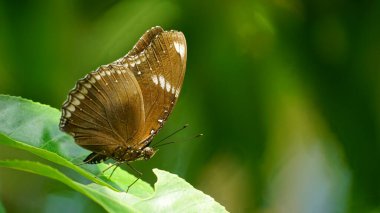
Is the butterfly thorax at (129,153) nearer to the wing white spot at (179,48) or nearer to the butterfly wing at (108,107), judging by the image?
the butterfly wing at (108,107)

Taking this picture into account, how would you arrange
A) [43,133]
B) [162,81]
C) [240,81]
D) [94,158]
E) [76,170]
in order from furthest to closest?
[240,81] < [162,81] < [94,158] < [43,133] < [76,170]

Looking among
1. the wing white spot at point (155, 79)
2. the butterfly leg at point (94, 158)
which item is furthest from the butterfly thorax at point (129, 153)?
the wing white spot at point (155, 79)

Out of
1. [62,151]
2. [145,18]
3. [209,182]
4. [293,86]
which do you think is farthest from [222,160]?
[62,151]

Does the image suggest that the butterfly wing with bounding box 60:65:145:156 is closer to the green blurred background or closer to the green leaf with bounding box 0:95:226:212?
the green leaf with bounding box 0:95:226:212

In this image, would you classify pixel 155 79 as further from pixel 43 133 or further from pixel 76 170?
pixel 76 170

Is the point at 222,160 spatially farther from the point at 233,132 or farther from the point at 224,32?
the point at 224,32

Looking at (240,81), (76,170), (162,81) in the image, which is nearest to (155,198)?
(76,170)
